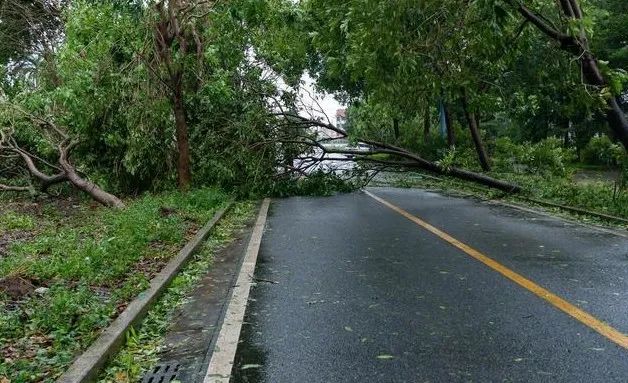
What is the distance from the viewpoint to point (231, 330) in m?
4.98

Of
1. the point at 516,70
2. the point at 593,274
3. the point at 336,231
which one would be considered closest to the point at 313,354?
the point at 593,274

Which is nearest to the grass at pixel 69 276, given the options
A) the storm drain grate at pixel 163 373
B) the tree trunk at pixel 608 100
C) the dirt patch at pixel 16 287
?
the dirt patch at pixel 16 287

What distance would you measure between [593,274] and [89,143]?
13.1 meters

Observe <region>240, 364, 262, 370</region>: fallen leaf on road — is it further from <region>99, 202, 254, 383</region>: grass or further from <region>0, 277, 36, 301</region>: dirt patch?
<region>0, 277, 36, 301</region>: dirt patch

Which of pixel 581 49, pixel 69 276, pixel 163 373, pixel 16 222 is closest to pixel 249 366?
pixel 163 373

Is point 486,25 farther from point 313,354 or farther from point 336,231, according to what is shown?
point 313,354

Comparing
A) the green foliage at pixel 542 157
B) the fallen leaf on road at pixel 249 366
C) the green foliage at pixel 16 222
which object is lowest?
the fallen leaf on road at pixel 249 366

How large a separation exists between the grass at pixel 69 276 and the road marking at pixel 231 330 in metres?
0.96

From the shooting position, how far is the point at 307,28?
14977mm

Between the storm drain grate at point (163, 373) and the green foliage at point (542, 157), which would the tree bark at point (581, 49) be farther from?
the storm drain grate at point (163, 373)

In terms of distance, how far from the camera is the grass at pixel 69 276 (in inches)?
173

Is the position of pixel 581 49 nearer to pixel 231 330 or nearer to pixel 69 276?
pixel 231 330

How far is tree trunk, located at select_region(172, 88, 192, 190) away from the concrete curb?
7.67 metres

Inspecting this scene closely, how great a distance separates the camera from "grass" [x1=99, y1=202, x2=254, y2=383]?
409 centimetres
